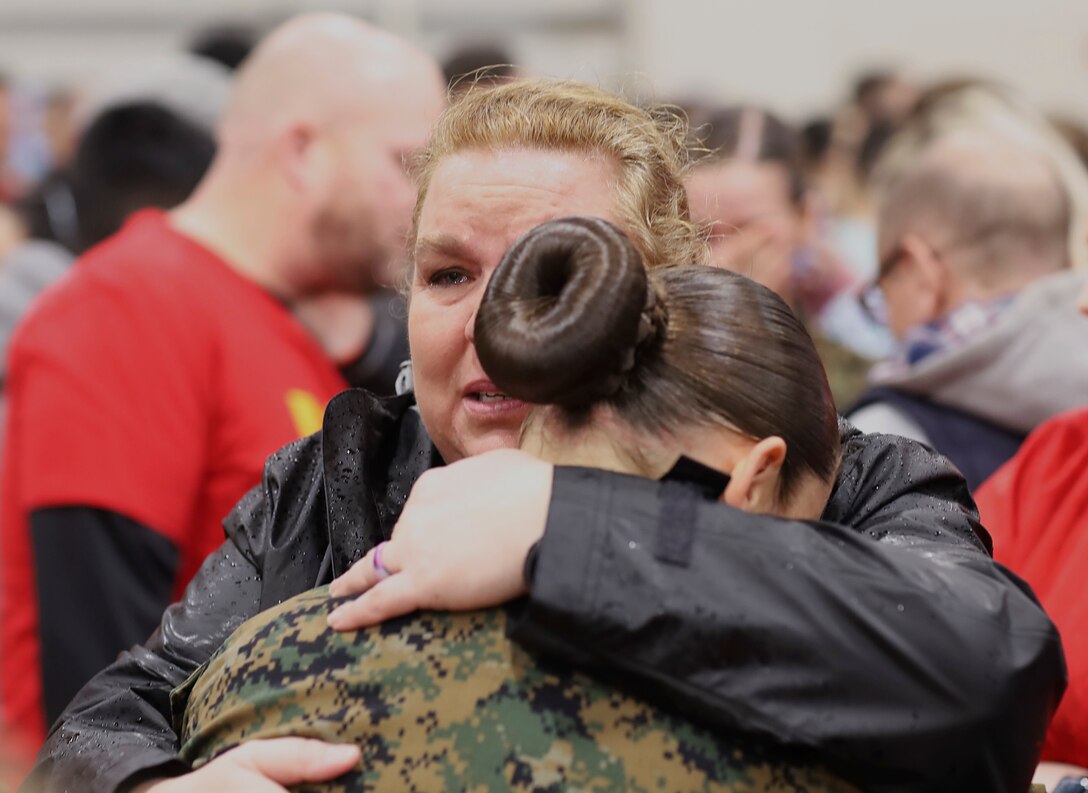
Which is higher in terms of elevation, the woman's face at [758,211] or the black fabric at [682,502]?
the black fabric at [682,502]

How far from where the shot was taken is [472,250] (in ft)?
5.23

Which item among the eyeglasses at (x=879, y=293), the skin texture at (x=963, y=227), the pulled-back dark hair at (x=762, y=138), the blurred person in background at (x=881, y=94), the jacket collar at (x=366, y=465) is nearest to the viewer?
the jacket collar at (x=366, y=465)

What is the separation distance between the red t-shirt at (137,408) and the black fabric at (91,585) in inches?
1.1

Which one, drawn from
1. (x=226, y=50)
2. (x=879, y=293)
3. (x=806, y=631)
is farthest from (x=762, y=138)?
(x=806, y=631)

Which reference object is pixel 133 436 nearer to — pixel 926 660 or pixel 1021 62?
pixel 926 660

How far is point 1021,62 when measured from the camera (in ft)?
27.1

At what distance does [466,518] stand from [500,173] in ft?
1.79

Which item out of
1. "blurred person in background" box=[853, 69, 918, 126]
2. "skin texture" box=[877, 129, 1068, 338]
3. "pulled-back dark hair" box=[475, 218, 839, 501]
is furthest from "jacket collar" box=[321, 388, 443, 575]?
"blurred person in background" box=[853, 69, 918, 126]

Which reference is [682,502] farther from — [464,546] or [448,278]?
[448,278]

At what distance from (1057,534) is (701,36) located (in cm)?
752

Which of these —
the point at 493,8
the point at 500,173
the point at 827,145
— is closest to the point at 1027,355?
the point at 500,173

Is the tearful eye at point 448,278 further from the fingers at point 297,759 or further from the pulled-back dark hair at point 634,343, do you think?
the fingers at point 297,759

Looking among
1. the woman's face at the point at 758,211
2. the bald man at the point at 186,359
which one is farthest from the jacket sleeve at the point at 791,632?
the woman's face at the point at 758,211

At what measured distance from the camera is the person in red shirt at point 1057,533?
5.97 feet
